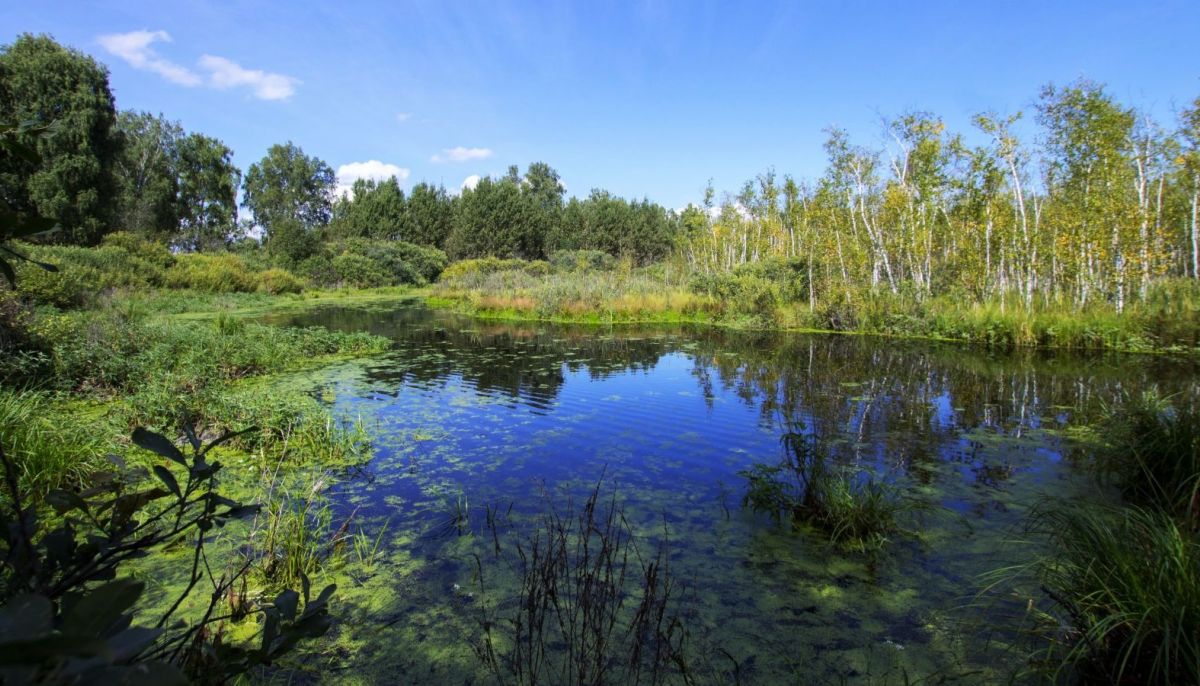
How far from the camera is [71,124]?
85.4 feet

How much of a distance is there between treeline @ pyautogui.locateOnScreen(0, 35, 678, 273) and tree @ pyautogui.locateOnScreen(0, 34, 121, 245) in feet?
0.19

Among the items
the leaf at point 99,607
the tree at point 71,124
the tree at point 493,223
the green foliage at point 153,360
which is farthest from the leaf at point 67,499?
the tree at point 493,223

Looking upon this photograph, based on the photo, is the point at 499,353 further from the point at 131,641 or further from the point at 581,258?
the point at 581,258

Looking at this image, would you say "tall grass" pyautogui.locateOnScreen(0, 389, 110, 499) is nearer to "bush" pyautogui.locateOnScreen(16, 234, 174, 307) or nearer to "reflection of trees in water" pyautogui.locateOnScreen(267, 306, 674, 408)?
"reflection of trees in water" pyautogui.locateOnScreen(267, 306, 674, 408)

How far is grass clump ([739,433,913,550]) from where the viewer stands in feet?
13.8

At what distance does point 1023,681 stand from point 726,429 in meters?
4.68

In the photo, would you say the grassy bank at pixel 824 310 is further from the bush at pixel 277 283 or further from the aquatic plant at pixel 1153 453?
the bush at pixel 277 283

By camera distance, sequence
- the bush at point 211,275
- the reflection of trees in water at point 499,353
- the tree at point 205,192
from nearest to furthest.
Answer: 1. the reflection of trees in water at point 499,353
2. the bush at point 211,275
3. the tree at point 205,192

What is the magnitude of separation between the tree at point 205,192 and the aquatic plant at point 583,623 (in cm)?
5021

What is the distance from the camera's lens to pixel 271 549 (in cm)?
371

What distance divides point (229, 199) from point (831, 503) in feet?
188

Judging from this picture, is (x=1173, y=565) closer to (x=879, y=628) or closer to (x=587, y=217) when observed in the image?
(x=879, y=628)

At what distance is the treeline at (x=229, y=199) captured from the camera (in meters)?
27.5

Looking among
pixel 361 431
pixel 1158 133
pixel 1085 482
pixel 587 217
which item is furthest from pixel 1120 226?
pixel 587 217
